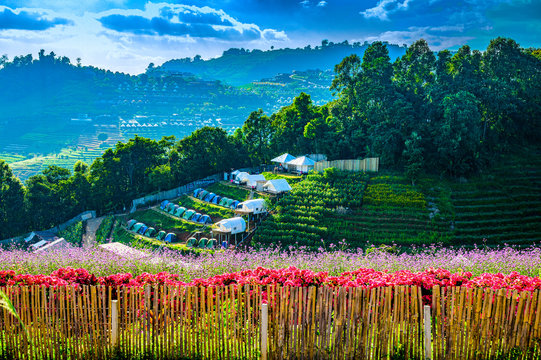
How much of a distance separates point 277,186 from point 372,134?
A: 8039 mm

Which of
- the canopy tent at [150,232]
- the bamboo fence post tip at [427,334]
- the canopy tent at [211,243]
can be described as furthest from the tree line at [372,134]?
the bamboo fence post tip at [427,334]

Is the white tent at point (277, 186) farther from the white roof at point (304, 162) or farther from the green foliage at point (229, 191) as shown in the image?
the white roof at point (304, 162)

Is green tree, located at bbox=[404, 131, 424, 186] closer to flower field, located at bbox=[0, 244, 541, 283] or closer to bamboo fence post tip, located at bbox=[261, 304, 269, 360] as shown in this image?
flower field, located at bbox=[0, 244, 541, 283]

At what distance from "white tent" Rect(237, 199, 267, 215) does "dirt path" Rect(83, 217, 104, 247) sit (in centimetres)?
1093

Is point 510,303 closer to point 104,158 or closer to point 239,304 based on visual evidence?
point 239,304

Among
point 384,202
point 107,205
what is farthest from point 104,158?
point 384,202

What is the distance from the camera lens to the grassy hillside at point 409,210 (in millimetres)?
23281

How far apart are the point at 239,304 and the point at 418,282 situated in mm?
3075

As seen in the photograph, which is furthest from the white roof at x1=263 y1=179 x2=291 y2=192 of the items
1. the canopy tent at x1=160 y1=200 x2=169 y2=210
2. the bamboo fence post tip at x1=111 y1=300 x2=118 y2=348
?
the bamboo fence post tip at x1=111 y1=300 x2=118 y2=348

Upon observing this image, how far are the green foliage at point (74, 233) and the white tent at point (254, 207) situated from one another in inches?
482

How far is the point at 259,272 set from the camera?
809 cm

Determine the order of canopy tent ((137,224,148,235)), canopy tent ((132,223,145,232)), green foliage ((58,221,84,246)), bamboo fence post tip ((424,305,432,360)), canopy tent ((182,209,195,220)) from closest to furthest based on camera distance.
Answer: bamboo fence post tip ((424,305,432,360)), canopy tent ((137,224,148,235)), canopy tent ((132,223,145,232)), canopy tent ((182,209,195,220)), green foliage ((58,221,84,246))

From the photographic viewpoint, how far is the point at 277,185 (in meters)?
28.3

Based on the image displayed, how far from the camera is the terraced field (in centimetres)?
2323
